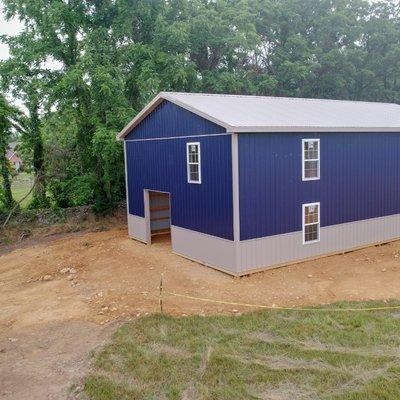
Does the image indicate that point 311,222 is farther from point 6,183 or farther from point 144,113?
point 6,183

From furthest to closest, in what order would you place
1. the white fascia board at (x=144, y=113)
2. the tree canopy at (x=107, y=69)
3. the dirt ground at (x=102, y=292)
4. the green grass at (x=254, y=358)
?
the tree canopy at (x=107, y=69) → the white fascia board at (x=144, y=113) → the dirt ground at (x=102, y=292) → the green grass at (x=254, y=358)

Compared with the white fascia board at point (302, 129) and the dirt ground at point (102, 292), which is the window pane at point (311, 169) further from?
the dirt ground at point (102, 292)

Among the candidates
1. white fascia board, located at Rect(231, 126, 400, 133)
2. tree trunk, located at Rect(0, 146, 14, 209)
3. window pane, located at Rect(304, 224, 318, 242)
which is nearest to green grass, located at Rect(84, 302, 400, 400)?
window pane, located at Rect(304, 224, 318, 242)

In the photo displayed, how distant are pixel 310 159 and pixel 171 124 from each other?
16.7 ft

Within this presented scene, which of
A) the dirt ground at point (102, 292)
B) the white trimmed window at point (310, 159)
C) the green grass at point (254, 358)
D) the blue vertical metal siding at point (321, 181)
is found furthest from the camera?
the white trimmed window at point (310, 159)

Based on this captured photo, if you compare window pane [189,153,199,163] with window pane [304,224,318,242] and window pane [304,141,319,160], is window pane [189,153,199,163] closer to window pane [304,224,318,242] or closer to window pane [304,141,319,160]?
window pane [304,141,319,160]

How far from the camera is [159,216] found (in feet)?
63.2

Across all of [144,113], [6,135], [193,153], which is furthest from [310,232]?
[6,135]

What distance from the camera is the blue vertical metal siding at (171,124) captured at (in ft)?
45.0

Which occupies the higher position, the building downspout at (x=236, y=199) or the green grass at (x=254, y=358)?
the building downspout at (x=236, y=199)

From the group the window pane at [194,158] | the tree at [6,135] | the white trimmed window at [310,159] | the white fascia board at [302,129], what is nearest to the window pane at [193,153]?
the window pane at [194,158]

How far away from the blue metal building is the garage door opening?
86 centimetres

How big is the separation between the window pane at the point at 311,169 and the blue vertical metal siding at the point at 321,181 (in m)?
0.25

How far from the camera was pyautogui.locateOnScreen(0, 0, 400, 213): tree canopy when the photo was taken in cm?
2120
